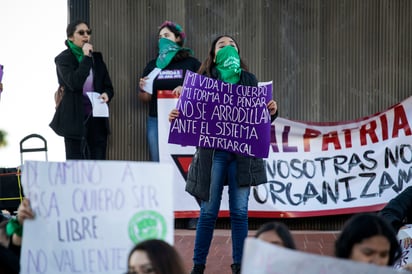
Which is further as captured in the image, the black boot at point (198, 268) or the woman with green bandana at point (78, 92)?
the woman with green bandana at point (78, 92)

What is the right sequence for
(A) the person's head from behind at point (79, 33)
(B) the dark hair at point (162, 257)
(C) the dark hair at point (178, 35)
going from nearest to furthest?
(B) the dark hair at point (162, 257) < (A) the person's head from behind at point (79, 33) < (C) the dark hair at point (178, 35)

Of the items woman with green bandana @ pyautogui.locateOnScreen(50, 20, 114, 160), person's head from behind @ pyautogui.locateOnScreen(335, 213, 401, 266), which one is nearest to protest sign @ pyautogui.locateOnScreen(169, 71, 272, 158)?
woman with green bandana @ pyautogui.locateOnScreen(50, 20, 114, 160)

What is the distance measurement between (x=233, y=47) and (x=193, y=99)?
47 cm

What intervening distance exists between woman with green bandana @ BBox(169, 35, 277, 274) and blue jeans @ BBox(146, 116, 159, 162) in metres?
2.88

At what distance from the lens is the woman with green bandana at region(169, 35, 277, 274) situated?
7.63 meters

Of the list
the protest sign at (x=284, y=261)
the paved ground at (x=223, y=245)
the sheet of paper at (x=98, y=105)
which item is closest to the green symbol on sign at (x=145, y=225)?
the protest sign at (x=284, y=261)

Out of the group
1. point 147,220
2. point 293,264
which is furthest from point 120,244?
point 293,264

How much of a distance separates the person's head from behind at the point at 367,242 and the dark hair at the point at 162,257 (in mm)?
792

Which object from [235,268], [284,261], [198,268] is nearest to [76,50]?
[198,268]

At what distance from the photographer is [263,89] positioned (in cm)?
787

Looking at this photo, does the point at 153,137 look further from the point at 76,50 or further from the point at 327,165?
the point at 327,165

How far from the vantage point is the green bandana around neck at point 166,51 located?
10.3m

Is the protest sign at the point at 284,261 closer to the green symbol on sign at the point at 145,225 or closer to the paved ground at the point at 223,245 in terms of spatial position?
the green symbol on sign at the point at 145,225

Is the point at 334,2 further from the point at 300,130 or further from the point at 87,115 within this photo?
the point at 87,115
